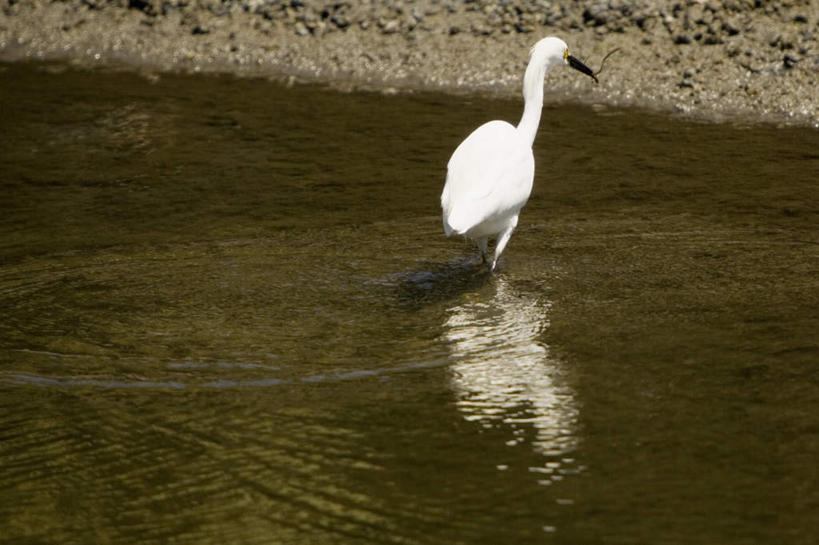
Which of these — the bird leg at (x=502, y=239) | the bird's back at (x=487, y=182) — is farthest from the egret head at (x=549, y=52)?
the bird leg at (x=502, y=239)

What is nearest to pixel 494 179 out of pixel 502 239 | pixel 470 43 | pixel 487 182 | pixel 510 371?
pixel 487 182

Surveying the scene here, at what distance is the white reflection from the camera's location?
4547 mm

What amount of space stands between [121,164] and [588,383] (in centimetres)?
537

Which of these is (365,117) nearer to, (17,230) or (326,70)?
(326,70)

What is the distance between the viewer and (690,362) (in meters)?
5.05

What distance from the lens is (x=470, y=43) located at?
11.7m

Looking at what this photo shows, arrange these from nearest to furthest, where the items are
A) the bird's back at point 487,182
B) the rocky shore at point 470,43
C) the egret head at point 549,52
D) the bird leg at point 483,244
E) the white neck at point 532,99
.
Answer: the bird's back at point 487,182, the bird leg at point 483,244, the white neck at point 532,99, the egret head at point 549,52, the rocky shore at point 470,43

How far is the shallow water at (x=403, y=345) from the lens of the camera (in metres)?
3.97

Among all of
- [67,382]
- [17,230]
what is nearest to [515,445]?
[67,382]

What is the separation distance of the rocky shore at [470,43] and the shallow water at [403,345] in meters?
1.01

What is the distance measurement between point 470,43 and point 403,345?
690 cm

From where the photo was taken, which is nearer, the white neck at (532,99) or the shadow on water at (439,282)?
the shadow on water at (439,282)

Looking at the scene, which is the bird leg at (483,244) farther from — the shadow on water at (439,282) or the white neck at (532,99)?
the white neck at (532,99)

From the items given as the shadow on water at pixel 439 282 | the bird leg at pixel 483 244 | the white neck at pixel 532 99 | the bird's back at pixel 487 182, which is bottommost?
the shadow on water at pixel 439 282
